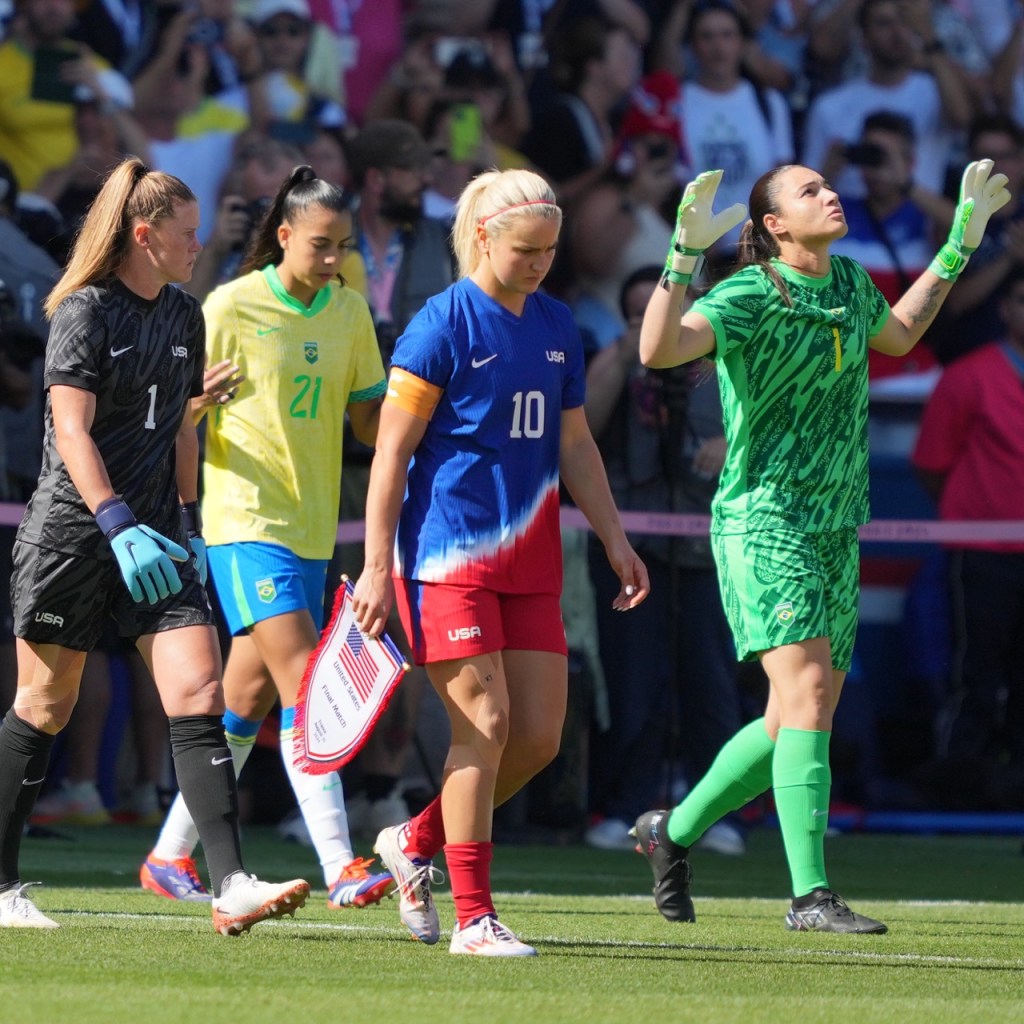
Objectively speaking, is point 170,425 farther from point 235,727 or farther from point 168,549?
point 235,727

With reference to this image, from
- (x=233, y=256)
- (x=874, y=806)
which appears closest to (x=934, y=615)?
(x=874, y=806)

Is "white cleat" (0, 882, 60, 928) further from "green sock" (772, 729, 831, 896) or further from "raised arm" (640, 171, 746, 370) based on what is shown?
"raised arm" (640, 171, 746, 370)

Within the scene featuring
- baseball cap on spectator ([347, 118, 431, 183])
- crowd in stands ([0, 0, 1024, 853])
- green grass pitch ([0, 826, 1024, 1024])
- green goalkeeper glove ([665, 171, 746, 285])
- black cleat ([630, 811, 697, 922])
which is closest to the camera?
green grass pitch ([0, 826, 1024, 1024])

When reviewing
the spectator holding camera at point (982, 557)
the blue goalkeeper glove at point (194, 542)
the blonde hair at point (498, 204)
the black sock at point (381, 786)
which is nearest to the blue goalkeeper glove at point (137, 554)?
the blue goalkeeper glove at point (194, 542)

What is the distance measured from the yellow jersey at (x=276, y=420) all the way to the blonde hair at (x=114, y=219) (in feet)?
4.45

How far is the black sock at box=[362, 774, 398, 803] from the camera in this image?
972cm

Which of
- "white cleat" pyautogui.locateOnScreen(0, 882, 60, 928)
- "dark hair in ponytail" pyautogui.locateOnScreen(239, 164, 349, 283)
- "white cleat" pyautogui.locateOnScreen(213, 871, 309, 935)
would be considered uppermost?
"dark hair in ponytail" pyautogui.locateOnScreen(239, 164, 349, 283)

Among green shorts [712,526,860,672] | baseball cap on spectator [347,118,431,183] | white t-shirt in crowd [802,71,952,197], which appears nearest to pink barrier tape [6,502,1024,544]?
baseball cap on spectator [347,118,431,183]

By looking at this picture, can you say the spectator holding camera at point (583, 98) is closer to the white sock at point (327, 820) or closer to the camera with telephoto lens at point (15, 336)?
the camera with telephoto lens at point (15, 336)

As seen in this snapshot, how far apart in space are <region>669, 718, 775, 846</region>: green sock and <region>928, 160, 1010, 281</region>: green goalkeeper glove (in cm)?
155

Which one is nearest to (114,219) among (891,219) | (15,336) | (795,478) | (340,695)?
(340,695)

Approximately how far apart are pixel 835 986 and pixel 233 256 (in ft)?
18.8

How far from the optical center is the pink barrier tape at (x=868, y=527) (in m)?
9.74

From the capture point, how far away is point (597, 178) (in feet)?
37.7
